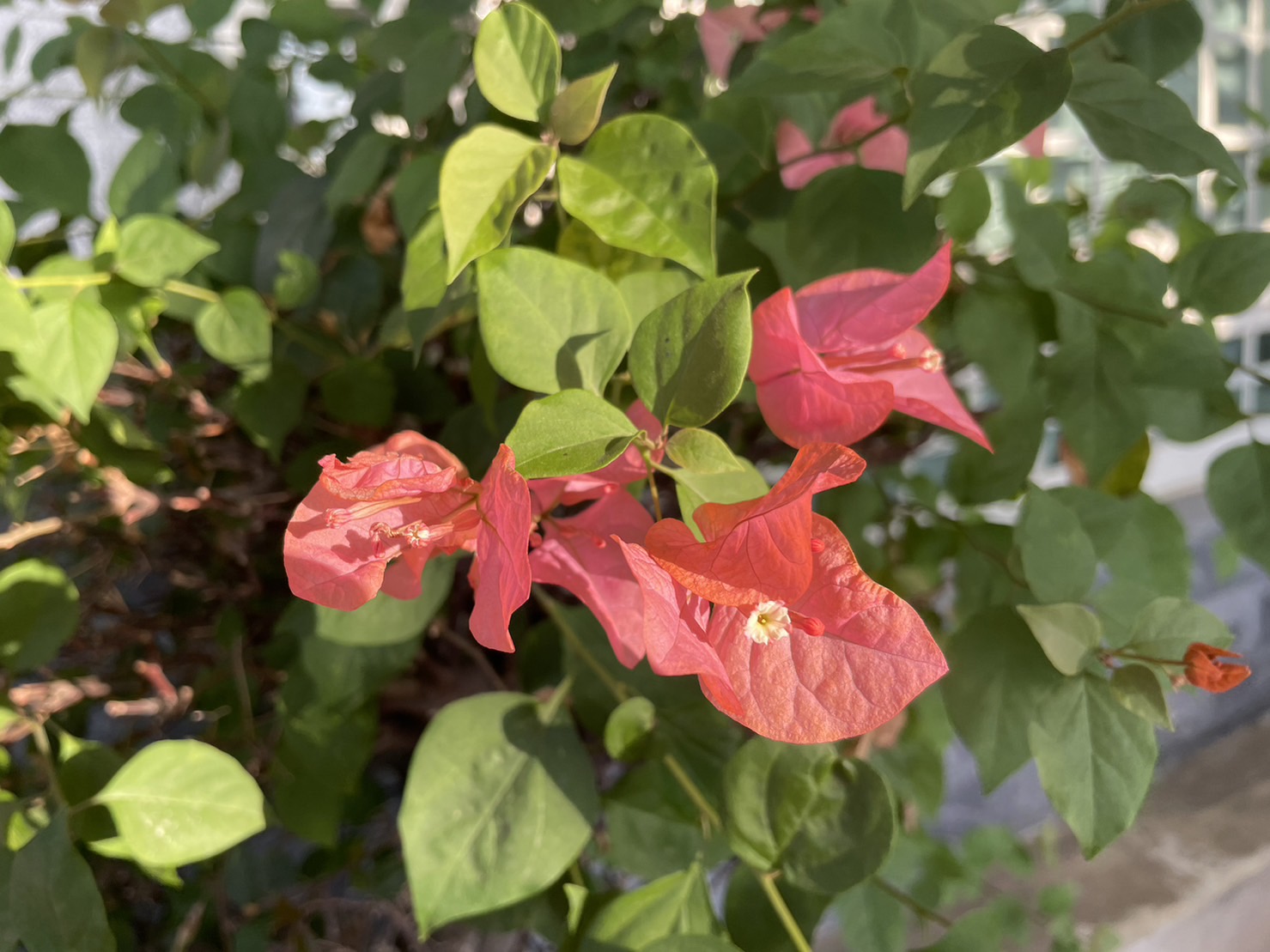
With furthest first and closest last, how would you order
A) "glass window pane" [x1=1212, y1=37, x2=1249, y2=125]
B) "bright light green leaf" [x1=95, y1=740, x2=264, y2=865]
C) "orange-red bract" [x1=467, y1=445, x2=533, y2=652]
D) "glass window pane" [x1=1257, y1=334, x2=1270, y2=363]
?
"glass window pane" [x1=1257, y1=334, x2=1270, y2=363]
"glass window pane" [x1=1212, y1=37, x2=1249, y2=125]
"bright light green leaf" [x1=95, y1=740, x2=264, y2=865]
"orange-red bract" [x1=467, y1=445, x2=533, y2=652]

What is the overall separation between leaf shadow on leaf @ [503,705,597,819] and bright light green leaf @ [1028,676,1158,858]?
0.45 feet

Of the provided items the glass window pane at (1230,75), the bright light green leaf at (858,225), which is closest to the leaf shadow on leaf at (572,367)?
the bright light green leaf at (858,225)

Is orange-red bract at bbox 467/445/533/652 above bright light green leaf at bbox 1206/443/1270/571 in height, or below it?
above

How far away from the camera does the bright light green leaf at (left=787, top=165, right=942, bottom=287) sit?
0.89 ft

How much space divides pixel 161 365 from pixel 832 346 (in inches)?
11.2

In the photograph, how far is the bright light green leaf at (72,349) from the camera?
256 mm

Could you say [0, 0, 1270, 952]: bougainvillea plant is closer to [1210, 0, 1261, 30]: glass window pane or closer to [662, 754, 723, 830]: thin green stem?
[662, 754, 723, 830]: thin green stem

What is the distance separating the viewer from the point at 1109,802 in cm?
23

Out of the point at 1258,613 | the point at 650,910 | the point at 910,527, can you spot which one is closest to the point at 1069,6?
the point at 1258,613

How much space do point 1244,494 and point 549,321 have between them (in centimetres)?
27

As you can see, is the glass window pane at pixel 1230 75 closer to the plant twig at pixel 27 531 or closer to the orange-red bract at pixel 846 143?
the orange-red bract at pixel 846 143

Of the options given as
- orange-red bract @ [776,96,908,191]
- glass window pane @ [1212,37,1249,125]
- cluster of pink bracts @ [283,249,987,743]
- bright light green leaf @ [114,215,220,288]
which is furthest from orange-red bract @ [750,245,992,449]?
glass window pane @ [1212,37,1249,125]

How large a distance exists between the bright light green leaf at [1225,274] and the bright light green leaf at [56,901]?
1.35ft

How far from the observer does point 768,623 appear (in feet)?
0.59
